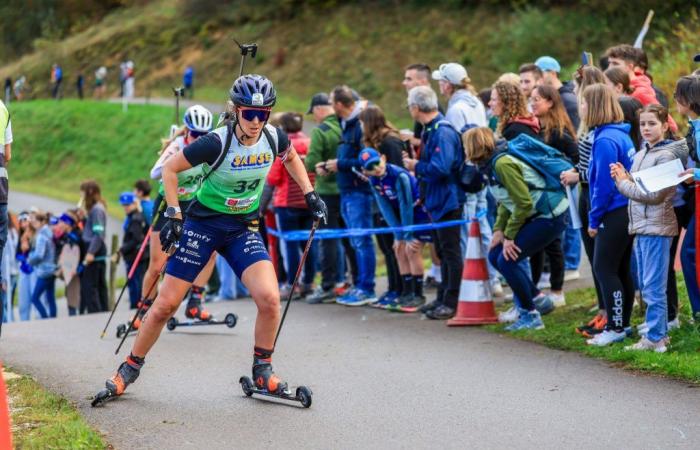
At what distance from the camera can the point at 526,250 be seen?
1049 centimetres

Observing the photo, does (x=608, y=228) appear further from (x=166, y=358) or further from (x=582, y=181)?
(x=166, y=358)

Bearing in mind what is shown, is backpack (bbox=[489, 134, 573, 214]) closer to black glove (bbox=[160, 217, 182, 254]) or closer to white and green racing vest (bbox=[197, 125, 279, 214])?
white and green racing vest (bbox=[197, 125, 279, 214])

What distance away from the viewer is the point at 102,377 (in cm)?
913

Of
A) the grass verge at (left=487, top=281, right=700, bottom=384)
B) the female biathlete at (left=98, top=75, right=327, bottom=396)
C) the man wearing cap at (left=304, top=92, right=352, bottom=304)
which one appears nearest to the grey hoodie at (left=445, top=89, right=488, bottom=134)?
the man wearing cap at (left=304, top=92, right=352, bottom=304)

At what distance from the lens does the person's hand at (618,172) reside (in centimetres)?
890

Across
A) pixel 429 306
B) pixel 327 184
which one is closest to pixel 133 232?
pixel 327 184

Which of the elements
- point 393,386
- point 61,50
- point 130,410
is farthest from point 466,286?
point 61,50

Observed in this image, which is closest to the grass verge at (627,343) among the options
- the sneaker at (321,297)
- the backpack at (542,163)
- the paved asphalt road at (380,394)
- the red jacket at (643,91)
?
the paved asphalt road at (380,394)

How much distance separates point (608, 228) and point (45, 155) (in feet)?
172

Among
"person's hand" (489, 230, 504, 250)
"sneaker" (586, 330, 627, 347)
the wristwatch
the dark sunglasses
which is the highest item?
the dark sunglasses

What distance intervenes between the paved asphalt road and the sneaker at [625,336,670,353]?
32 cm

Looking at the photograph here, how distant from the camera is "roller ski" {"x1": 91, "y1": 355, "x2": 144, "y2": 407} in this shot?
7.85 m

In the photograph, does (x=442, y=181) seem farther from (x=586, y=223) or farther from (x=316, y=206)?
(x=316, y=206)

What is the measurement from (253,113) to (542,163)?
3752 mm
